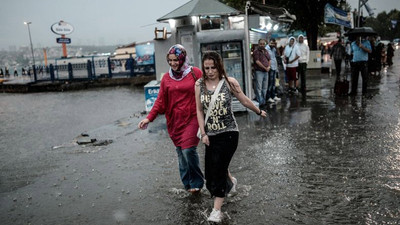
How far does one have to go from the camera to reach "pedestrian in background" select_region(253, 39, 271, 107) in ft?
33.7

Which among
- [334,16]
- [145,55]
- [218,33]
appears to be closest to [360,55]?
[218,33]

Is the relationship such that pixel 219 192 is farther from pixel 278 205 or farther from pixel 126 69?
pixel 126 69

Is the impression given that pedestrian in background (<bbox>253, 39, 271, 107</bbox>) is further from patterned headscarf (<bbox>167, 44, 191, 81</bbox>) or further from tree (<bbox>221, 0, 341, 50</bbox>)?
tree (<bbox>221, 0, 341, 50</bbox>)

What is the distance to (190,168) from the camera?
4.57 meters

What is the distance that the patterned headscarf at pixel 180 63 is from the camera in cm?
424

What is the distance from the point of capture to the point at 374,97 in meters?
11.3

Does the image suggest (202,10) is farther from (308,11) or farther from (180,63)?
(308,11)

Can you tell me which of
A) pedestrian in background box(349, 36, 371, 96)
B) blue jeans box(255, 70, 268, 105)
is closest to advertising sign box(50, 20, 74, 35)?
blue jeans box(255, 70, 268, 105)

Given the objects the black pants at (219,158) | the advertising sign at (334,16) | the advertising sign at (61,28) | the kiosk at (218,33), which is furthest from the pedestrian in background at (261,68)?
the advertising sign at (61,28)

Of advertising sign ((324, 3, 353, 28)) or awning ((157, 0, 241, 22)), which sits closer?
awning ((157, 0, 241, 22))

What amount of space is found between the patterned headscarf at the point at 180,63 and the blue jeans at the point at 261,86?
6435mm

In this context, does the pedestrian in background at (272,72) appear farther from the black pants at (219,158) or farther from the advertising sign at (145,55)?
the advertising sign at (145,55)

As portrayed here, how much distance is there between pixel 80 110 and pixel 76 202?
12.5m

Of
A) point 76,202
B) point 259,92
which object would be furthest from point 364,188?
point 259,92
